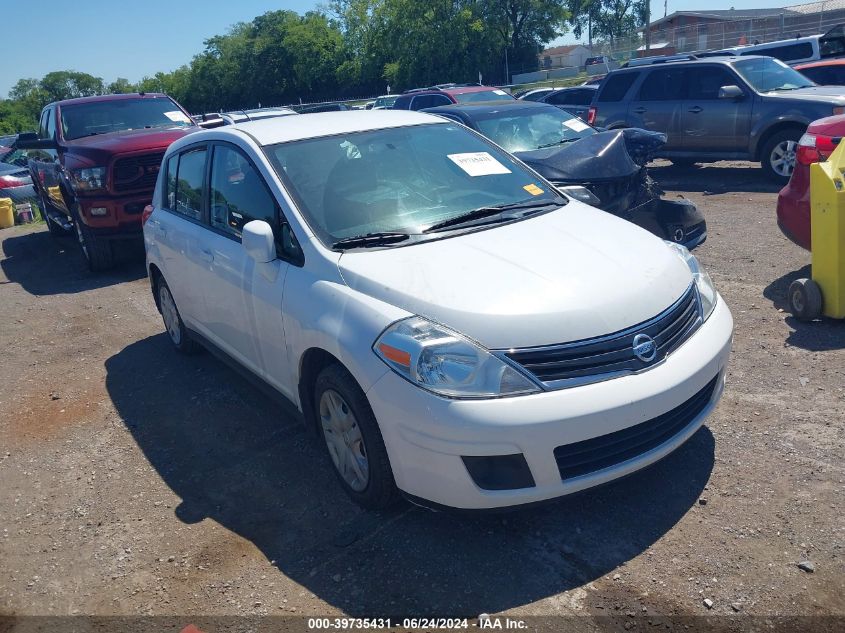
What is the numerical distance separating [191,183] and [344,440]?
2601 mm

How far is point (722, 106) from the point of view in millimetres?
12016

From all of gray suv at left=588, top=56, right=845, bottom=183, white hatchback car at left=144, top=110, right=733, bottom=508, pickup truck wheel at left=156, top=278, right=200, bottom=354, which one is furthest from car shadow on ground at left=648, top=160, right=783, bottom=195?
pickup truck wheel at left=156, top=278, right=200, bottom=354

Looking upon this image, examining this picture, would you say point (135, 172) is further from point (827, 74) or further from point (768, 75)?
point (827, 74)

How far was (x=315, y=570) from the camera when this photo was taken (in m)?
3.38

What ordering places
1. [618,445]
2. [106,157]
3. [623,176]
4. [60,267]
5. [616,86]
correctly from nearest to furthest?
1. [618,445]
2. [623,176]
3. [106,157]
4. [60,267]
5. [616,86]

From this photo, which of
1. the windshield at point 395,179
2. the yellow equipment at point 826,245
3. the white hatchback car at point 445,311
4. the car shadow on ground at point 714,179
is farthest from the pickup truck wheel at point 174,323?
the car shadow on ground at point 714,179

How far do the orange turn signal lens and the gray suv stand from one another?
978 cm

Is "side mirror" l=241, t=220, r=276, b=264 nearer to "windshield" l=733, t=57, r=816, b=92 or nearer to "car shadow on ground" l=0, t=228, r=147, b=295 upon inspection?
"car shadow on ground" l=0, t=228, r=147, b=295

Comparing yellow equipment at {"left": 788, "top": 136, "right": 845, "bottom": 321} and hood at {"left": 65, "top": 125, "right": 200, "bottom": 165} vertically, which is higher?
hood at {"left": 65, "top": 125, "right": 200, "bottom": 165}

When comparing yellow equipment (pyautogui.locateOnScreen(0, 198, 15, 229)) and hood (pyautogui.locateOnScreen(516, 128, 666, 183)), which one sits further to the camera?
yellow equipment (pyautogui.locateOnScreen(0, 198, 15, 229))

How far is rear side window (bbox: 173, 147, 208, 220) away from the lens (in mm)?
5207

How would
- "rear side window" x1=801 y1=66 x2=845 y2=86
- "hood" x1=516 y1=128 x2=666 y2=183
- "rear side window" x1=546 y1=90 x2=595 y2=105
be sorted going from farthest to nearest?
"rear side window" x1=546 y1=90 x2=595 y2=105 → "rear side window" x1=801 y1=66 x2=845 y2=86 → "hood" x1=516 y1=128 x2=666 y2=183

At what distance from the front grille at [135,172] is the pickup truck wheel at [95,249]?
705mm

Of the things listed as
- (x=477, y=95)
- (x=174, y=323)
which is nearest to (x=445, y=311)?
(x=174, y=323)
